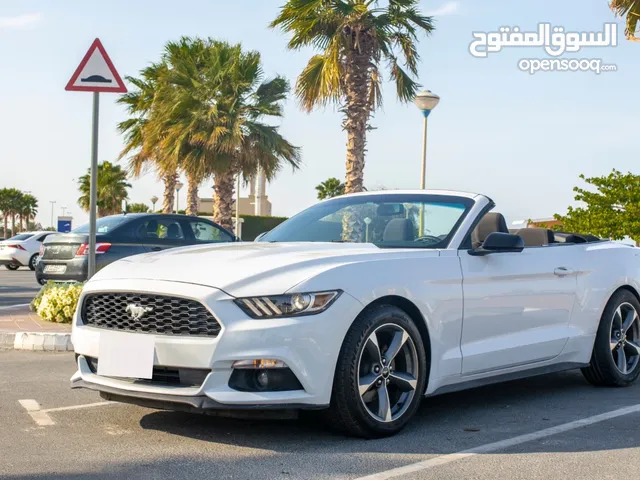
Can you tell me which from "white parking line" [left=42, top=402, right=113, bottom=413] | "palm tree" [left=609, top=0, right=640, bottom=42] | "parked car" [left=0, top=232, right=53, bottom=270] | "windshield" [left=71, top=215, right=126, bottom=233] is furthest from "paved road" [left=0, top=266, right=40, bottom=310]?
"palm tree" [left=609, top=0, right=640, bottom=42]

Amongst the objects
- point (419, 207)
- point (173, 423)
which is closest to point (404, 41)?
point (419, 207)

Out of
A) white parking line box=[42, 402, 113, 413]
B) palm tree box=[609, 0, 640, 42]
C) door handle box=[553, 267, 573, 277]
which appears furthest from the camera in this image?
palm tree box=[609, 0, 640, 42]

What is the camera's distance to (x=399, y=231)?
19.0ft

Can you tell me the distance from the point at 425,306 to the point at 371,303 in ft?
1.40

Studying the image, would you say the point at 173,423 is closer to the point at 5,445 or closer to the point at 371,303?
the point at 5,445

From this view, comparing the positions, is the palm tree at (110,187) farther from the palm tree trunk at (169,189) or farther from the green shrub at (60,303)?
the green shrub at (60,303)

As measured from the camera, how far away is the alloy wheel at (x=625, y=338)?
6.96 metres

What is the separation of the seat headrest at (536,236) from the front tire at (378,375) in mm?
1759

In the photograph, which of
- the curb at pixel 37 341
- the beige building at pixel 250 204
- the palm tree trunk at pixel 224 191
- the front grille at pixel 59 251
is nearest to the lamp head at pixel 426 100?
the front grille at pixel 59 251

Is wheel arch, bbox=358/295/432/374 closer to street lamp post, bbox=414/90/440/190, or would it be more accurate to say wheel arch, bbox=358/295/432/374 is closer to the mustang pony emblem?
the mustang pony emblem

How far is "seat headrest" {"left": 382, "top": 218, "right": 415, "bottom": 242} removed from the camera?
5.73 m

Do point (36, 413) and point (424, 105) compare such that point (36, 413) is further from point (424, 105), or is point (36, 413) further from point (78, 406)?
point (424, 105)

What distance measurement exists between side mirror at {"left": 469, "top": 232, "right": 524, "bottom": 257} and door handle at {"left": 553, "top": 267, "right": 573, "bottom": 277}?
0.72 m

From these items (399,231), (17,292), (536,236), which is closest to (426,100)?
(17,292)
